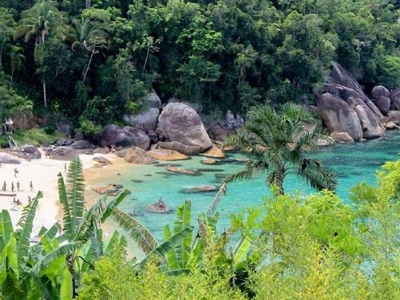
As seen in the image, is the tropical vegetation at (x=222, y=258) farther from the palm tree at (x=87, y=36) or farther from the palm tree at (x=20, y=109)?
the palm tree at (x=87, y=36)

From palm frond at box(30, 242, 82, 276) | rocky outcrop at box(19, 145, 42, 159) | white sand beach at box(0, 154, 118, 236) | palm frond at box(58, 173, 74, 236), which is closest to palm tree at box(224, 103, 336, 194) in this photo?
palm frond at box(58, 173, 74, 236)

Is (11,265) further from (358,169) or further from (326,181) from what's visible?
(358,169)

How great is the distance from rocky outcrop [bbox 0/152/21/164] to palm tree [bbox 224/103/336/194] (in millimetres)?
19737

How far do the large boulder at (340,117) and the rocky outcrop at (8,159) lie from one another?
27490mm

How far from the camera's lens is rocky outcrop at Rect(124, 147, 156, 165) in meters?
36.8

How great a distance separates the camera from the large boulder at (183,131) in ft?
132

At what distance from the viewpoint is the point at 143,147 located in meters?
41.0

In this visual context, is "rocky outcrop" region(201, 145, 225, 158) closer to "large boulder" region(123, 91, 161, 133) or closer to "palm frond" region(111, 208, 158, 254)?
"large boulder" region(123, 91, 161, 133)

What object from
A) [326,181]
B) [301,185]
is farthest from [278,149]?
[301,185]

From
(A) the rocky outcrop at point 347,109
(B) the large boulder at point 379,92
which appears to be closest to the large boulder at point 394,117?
(A) the rocky outcrop at point 347,109

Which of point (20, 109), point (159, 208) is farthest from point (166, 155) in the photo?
point (159, 208)

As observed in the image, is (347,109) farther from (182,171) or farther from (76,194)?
(76,194)

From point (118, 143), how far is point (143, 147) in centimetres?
188

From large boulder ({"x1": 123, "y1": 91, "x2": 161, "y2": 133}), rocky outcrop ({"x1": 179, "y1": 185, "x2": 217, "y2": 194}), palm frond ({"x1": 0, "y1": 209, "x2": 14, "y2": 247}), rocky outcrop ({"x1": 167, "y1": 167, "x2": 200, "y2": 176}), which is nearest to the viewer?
palm frond ({"x1": 0, "y1": 209, "x2": 14, "y2": 247})
